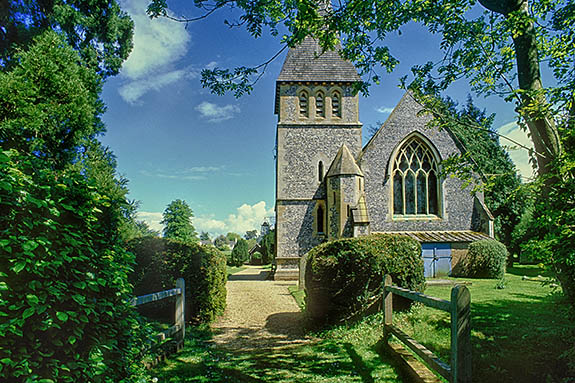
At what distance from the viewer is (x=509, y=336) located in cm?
564

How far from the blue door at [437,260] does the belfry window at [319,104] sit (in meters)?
9.84

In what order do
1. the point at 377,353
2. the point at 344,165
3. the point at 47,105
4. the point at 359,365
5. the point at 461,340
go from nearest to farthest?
1. the point at 461,340
2. the point at 359,365
3. the point at 377,353
4. the point at 47,105
5. the point at 344,165

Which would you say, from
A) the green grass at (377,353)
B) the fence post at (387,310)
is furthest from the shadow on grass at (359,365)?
the fence post at (387,310)

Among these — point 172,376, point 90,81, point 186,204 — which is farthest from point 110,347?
point 186,204

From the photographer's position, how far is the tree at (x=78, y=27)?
1381 centimetres

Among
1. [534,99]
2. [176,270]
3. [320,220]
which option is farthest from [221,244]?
[534,99]

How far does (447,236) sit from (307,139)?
31.5 feet

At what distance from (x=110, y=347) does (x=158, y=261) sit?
540 centimetres

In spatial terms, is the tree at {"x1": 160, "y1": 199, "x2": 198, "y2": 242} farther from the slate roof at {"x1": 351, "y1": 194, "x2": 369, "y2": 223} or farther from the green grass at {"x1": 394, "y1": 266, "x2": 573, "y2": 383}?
the green grass at {"x1": 394, "y1": 266, "x2": 573, "y2": 383}

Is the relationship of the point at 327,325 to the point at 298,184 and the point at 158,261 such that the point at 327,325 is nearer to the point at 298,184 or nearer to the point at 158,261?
the point at 158,261

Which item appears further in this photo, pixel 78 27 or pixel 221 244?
pixel 221 244

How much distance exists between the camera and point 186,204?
3806 cm

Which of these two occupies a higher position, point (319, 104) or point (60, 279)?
point (319, 104)

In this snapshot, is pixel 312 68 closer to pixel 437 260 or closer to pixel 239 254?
pixel 437 260
